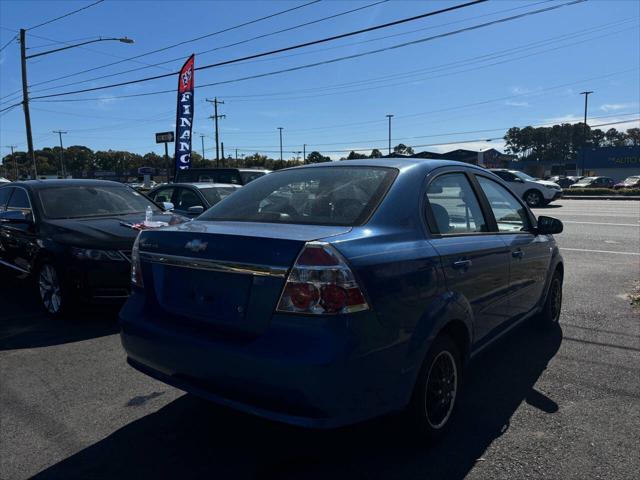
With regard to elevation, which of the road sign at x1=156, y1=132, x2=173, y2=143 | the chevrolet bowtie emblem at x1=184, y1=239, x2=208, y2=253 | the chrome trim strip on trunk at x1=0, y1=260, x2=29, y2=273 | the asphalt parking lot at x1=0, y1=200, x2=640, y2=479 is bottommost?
the asphalt parking lot at x1=0, y1=200, x2=640, y2=479

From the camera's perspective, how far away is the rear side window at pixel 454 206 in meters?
3.21

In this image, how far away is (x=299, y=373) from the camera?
2.29 m

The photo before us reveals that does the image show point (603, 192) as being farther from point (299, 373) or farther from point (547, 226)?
point (299, 373)

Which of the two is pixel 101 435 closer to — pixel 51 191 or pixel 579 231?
pixel 51 191

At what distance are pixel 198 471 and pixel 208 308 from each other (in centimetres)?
87

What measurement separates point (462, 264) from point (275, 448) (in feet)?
5.09

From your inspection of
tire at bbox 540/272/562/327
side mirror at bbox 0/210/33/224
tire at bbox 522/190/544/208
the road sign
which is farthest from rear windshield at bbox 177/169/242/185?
the road sign

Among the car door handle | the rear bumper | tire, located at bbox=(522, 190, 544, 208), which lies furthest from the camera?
tire, located at bbox=(522, 190, 544, 208)

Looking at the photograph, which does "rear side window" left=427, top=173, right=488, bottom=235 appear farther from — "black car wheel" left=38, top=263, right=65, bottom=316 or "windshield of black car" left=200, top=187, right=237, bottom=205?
"windshield of black car" left=200, top=187, right=237, bottom=205

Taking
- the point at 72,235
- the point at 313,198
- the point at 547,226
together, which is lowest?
the point at 72,235

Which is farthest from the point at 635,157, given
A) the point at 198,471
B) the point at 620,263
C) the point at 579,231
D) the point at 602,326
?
the point at 198,471

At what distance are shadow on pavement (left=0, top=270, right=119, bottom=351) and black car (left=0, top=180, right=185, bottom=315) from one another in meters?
0.19

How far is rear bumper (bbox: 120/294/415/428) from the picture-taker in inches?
90.4

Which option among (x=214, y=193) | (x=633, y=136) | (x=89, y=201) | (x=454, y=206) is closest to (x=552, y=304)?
(x=454, y=206)
